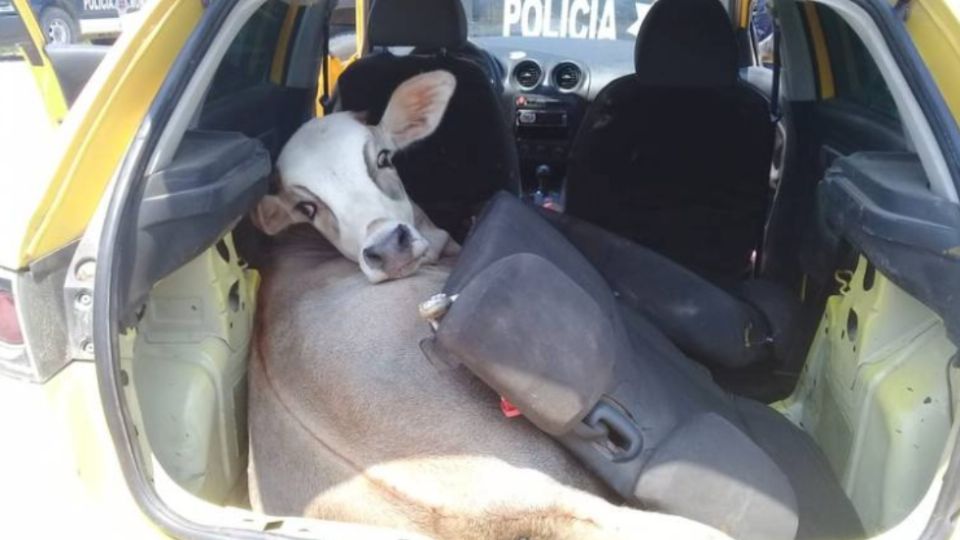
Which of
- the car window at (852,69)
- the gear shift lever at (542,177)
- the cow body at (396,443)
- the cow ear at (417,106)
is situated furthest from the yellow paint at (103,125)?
the gear shift lever at (542,177)

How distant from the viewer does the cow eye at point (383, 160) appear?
9.32 feet

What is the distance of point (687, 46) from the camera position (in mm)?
3248

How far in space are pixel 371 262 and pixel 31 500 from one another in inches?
37.4

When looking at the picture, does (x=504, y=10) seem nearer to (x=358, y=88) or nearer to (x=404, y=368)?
(x=358, y=88)

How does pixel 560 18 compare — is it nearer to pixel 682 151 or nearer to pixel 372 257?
pixel 682 151

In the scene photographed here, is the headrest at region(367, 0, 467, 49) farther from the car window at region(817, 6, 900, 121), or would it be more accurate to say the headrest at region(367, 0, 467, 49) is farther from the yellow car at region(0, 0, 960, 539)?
the car window at region(817, 6, 900, 121)

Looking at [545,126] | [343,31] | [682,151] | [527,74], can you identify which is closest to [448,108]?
[682,151]

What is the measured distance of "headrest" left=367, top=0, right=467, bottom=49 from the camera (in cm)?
367

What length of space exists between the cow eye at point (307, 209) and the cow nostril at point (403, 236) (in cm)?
39

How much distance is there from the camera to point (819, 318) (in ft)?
8.66

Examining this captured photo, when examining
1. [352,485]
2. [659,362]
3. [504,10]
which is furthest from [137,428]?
[504,10]

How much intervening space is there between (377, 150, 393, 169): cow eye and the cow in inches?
8.0

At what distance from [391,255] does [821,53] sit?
1766mm

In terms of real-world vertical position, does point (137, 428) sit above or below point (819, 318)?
above
